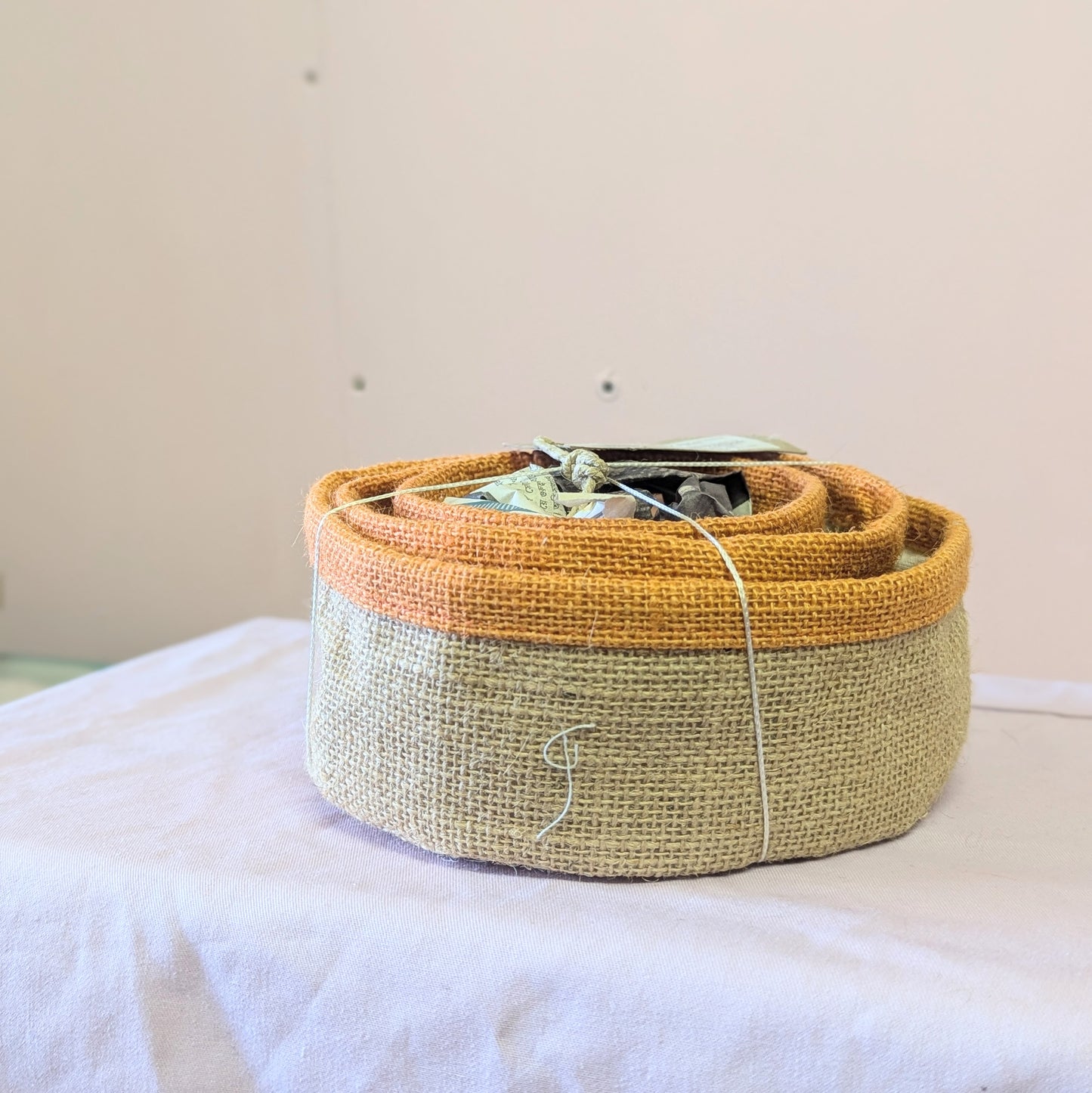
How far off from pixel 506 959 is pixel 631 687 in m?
0.12

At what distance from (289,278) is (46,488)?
46cm

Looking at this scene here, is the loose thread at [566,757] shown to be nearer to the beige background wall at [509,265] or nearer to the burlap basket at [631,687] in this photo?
the burlap basket at [631,687]

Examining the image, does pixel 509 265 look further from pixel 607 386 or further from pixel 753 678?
pixel 753 678

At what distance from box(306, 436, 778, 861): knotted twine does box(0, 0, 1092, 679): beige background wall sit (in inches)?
A: 19.4

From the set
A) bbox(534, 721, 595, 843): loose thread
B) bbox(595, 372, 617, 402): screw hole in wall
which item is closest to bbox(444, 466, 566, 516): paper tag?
bbox(534, 721, 595, 843): loose thread

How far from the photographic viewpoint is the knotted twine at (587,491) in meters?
0.43

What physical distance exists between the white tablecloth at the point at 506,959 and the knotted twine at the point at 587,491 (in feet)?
0.15

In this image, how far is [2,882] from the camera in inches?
19.0

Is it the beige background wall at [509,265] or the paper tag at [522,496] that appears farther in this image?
the beige background wall at [509,265]

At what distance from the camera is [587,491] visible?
1.80ft

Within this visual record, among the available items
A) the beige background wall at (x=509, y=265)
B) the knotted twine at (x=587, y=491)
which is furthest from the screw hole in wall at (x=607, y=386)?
the knotted twine at (x=587, y=491)

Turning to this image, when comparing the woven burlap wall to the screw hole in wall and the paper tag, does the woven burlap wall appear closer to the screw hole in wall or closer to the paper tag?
the paper tag

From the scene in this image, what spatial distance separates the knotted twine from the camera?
17.1 inches

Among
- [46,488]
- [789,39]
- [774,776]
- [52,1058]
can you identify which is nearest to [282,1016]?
[52,1058]
